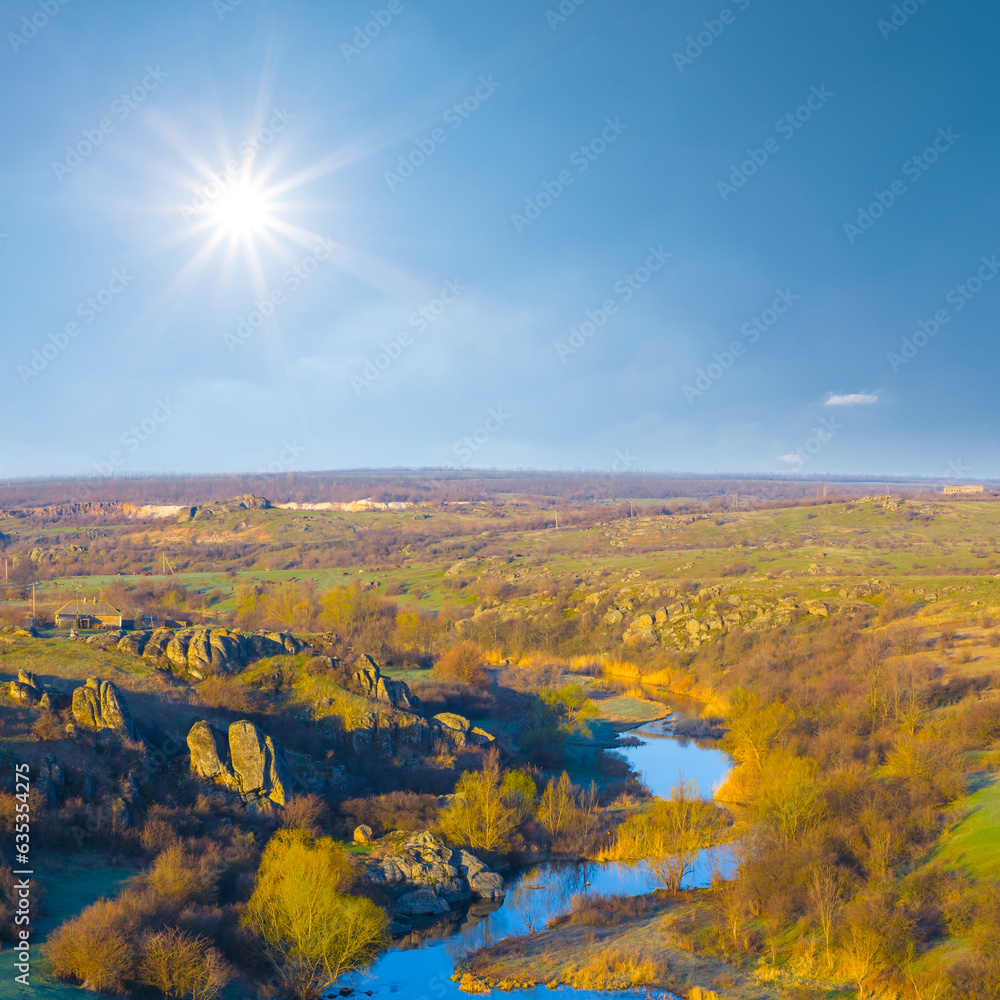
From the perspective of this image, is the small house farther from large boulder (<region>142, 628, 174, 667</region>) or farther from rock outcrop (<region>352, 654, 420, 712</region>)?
rock outcrop (<region>352, 654, 420, 712</region>)

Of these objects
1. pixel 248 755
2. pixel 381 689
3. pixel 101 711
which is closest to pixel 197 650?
pixel 101 711

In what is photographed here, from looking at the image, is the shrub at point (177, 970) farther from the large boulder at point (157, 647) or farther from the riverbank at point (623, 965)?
the large boulder at point (157, 647)

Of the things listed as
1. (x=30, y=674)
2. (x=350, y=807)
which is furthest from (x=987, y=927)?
(x=30, y=674)

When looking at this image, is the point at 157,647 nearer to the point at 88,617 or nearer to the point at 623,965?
the point at 88,617

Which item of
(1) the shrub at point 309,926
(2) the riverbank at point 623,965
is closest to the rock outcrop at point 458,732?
(2) the riverbank at point 623,965

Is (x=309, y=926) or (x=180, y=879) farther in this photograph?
(x=180, y=879)

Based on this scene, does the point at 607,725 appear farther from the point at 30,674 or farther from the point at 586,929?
the point at 30,674
